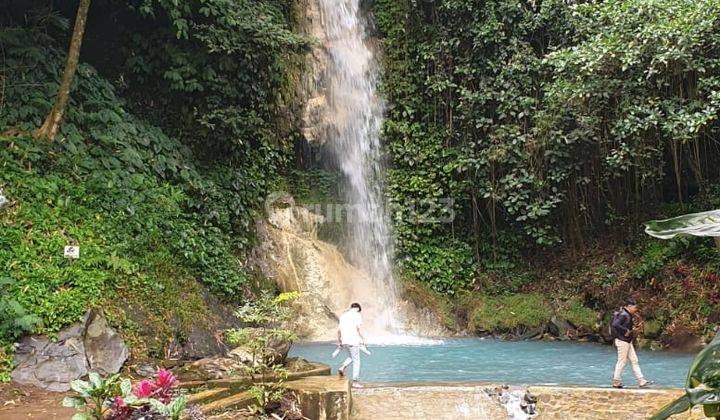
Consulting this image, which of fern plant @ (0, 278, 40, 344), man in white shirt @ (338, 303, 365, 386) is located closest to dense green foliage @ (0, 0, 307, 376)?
fern plant @ (0, 278, 40, 344)

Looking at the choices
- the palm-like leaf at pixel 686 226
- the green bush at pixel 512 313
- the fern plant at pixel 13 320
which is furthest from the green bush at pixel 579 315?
the palm-like leaf at pixel 686 226

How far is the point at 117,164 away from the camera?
9219 mm

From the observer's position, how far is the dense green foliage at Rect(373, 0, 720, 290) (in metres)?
11.1

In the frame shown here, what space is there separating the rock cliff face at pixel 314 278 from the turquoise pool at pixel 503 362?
0.85 meters

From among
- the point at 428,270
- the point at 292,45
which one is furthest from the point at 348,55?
the point at 428,270

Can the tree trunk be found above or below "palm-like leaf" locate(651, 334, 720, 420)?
above

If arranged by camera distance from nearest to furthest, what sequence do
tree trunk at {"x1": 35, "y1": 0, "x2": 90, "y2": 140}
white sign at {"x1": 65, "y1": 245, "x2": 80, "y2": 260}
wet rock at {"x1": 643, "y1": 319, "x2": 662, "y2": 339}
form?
white sign at {"x1": 65, "y1": 245, "x2": 80, "y2": 260}, tree trunk at {"x1": 35, "y1": 0, "x2": 90, "y2": 140}, wet rock at {"x1": 643, "y1": 319, "x2": 662, "y2": 339}

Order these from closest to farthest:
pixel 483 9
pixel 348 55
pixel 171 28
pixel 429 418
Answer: pixel 429 418 → pixel 171 28 → pixel 483 9 → pixel 348 55

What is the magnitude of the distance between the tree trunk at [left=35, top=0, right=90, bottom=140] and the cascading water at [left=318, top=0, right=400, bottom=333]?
21.0ft

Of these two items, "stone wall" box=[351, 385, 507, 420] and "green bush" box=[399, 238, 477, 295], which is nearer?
"stone wall" box=[351, 385, 507, 420]

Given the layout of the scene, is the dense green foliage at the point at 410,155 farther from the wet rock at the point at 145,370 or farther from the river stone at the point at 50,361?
the wet rock at the point at 145,370

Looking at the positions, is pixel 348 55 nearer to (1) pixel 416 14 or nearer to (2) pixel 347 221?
(1) pixel 416 14

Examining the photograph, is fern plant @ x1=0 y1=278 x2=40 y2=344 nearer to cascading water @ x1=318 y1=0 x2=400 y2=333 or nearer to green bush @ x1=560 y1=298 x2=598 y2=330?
cascading water @ x1=318 y1=0 x2=400 y2=333

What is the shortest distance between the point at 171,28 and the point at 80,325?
625cm
